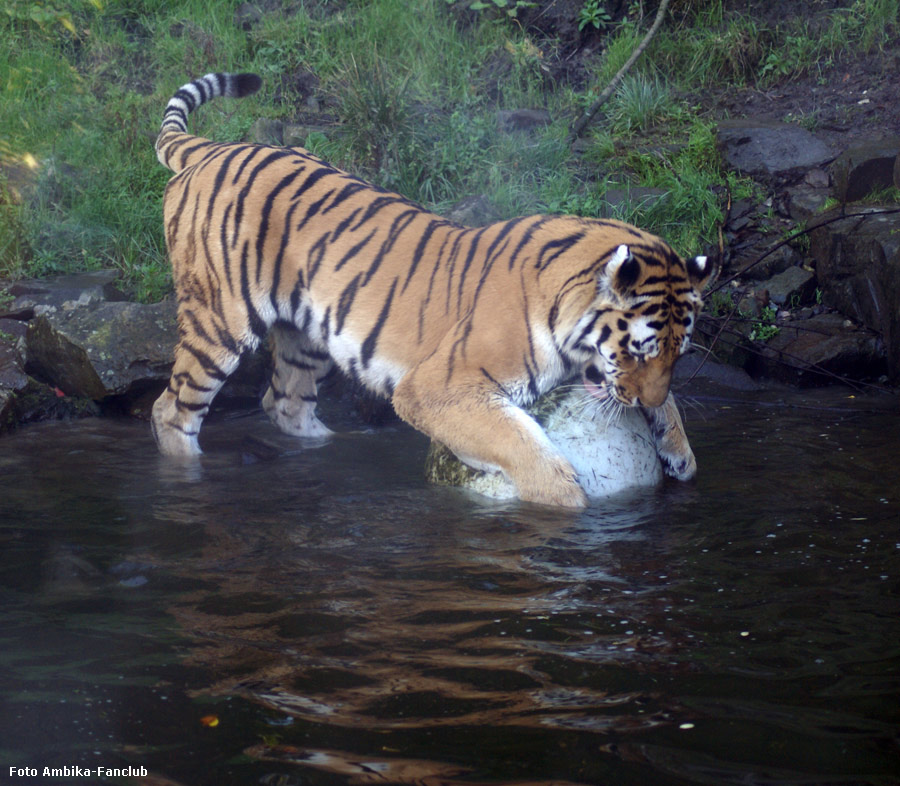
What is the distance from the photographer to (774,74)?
8133 millimetres

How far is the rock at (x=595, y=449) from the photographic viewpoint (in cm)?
383

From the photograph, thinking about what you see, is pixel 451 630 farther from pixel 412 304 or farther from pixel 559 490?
pixel 412 304

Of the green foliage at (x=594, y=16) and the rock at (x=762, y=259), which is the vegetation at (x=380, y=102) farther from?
the rock at (x=762, y=259)

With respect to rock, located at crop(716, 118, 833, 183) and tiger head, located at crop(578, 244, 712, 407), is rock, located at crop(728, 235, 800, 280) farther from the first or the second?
tiger head, located at crop(578, 244, 712, 407)

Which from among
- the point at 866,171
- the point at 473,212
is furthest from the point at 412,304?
the point at 866,171

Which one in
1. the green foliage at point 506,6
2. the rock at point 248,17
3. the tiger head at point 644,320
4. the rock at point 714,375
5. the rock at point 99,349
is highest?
the green foliage at point 506,6

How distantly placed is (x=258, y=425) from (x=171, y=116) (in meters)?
1.87

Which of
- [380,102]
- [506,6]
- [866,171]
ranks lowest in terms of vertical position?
[866,171]

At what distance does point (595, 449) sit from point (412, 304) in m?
1.23

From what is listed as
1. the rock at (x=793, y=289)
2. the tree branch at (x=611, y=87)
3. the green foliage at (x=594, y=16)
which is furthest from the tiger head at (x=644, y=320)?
the green foliage at (x=594, y=16)

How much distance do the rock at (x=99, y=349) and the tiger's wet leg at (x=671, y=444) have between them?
3.02m

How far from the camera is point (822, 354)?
5.83m

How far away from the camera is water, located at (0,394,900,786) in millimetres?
1953

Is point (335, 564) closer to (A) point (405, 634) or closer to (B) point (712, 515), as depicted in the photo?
(A) point (405, 634)
